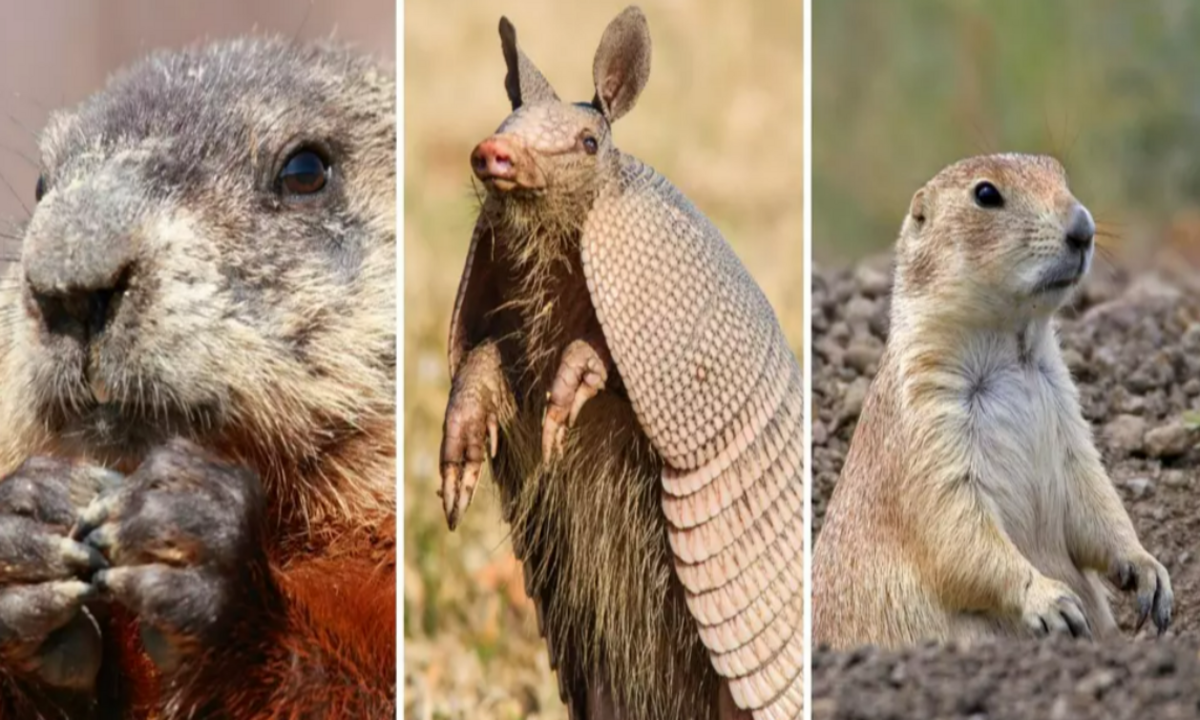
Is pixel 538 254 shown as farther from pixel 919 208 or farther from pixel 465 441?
pixel 919 208

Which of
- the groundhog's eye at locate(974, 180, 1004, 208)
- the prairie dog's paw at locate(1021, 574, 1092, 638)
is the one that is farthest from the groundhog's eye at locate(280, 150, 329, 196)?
the prairie dog's paw at locate(1021, 574, 1092, 638)

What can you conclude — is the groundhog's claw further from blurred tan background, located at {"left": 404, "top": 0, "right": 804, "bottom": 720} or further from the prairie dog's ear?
the prairie dog's ear

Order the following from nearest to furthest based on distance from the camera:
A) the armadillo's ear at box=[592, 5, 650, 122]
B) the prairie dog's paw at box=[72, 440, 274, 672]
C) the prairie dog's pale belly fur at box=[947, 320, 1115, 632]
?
the prairie dog's paw at box=[72, 440, 274, 672], the armadillo's ear at box=[592, 5, 650, 122], the prairie dog's pale belly fur at box=[947, 320, 1115, 632]

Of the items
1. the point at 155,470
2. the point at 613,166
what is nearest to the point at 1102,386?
the point at 613,166

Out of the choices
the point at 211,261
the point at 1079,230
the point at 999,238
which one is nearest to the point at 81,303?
the point at 211,261

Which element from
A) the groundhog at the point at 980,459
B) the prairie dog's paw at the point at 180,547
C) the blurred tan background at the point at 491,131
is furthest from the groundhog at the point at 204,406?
the groundhog at the point at 980,459

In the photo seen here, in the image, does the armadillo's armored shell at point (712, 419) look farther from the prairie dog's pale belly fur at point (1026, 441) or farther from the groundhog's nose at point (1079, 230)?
the groundhog's nose at point (1079, 230)
